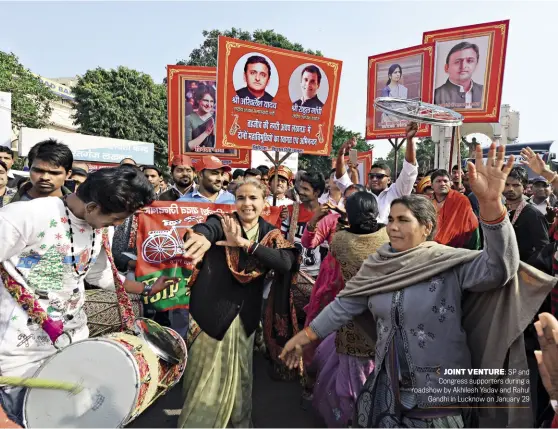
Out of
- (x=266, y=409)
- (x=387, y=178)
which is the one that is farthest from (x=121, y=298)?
(x=387, y=178)

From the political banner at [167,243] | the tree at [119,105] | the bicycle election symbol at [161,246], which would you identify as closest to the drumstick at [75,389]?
the political banner at [167,243]

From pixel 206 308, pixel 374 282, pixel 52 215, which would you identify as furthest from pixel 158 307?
pixel 374 282

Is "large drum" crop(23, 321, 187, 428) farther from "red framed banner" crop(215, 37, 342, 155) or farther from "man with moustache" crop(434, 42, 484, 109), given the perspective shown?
"man with moustache" crop(434, 42, 484, 109)

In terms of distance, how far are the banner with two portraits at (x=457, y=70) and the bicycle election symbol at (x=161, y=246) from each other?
5.37 metres

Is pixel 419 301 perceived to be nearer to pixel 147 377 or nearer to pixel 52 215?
pixel 147 377

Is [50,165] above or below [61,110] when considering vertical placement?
below

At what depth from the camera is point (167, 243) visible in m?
4.01

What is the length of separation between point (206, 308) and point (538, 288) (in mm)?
1924

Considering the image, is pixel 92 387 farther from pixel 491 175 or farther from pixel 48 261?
pixel 491 175

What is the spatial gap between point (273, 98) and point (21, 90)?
23.6m

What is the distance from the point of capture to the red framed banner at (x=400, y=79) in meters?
7.54

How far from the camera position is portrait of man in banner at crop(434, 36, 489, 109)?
749 cm

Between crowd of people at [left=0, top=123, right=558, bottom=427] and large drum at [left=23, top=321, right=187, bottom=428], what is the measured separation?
98 mm

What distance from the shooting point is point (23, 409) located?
185 cm
